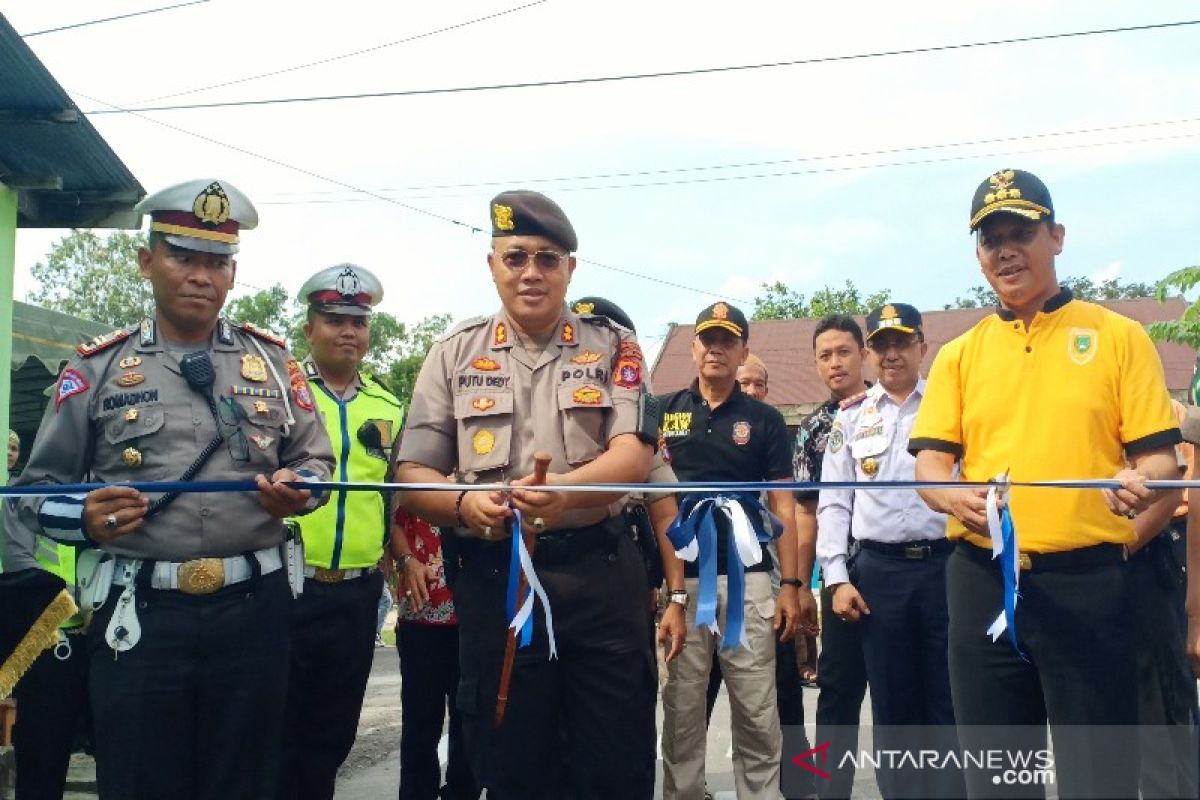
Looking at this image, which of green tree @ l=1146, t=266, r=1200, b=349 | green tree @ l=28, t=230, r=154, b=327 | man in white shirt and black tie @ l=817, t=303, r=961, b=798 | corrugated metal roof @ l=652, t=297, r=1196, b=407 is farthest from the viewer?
green tree @ l=28, t=230, r=154, b=327

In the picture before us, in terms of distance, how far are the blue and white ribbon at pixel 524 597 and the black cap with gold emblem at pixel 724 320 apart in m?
2.56

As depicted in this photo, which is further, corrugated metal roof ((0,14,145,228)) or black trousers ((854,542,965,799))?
corrugated metal roof ((0,14,145,228))

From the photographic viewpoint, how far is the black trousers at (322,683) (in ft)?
14.7

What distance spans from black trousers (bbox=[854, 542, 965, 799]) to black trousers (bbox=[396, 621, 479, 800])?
5.73 feet

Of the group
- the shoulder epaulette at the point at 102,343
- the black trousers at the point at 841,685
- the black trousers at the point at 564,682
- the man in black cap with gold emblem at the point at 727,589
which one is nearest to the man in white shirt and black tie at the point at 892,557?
the black trousers at the point at 841,685

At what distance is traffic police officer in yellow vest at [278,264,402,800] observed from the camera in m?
4.52

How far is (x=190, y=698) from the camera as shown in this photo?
3.31 m

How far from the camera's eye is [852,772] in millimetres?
5164

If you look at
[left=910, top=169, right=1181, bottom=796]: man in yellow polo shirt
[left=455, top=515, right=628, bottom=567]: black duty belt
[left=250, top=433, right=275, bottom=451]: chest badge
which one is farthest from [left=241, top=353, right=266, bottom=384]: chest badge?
[left=910, top=169, right=1181, bottom=796]: man in yellow polo shirt

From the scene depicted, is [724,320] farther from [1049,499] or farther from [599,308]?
[1049,499]

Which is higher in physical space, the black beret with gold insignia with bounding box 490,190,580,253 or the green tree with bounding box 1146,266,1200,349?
the green tree with bounding box 1146,266,1200,349

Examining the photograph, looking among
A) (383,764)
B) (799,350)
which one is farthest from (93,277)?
(383,764)

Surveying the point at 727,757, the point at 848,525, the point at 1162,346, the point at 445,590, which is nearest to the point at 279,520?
the point at 445,590

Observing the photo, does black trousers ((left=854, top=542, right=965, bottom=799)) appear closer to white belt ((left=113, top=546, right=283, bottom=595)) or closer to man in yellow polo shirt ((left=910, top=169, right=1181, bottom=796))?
man in yellow polo shirt ((left=910, top=169, right=1181, bottom=796))
